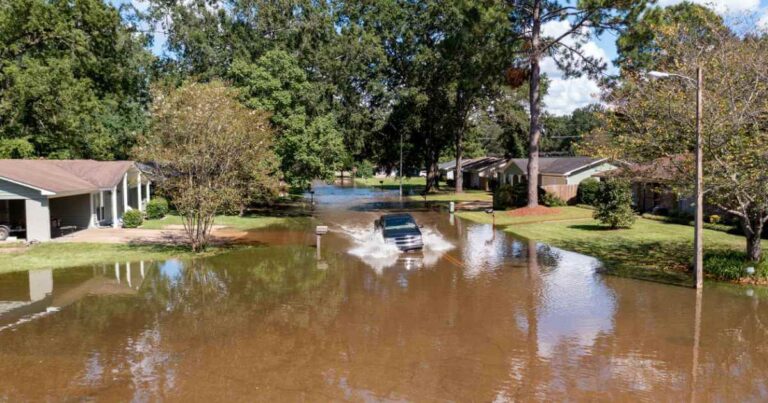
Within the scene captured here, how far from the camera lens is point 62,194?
26.1 m

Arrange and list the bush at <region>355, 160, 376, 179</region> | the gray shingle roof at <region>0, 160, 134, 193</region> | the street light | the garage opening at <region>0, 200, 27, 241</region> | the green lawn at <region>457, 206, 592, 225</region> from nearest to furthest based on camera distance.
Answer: the street light, the gray shingle roof at <region>0, 160, 134, 193</region>, the garage opening at <region>0, 200, 27, 241</region>, the green lawn at <region>457, 206, 592, 225</region>, the bush at <region>355, 160, 376, 179</region>

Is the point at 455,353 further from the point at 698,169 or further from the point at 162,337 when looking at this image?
the point at 698,169

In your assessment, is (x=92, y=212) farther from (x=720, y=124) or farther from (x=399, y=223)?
(x=720, y=124)

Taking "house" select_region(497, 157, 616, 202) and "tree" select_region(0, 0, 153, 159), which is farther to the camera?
"house" select_region(497, 157, 616, 202)

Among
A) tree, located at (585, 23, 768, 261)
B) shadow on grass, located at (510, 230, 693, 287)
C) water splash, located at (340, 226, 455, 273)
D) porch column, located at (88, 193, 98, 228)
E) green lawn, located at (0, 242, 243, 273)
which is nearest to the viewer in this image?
tree, located at (585, 23, 768, 261)

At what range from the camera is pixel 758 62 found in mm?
17062

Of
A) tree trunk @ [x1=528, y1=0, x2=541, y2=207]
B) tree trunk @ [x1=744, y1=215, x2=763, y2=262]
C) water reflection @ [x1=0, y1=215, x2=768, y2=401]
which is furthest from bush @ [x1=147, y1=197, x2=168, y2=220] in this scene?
A: tree trunk @ [x1=744, y1=215, x2=763, y2=262]

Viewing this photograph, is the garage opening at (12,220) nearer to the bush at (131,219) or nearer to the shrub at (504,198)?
the bush at (131,219)

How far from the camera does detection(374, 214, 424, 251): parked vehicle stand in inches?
933

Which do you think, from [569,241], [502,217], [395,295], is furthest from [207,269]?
[502,217]

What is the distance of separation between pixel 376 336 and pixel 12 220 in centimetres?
2667

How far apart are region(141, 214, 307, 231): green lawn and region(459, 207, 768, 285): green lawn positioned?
43.3 feet

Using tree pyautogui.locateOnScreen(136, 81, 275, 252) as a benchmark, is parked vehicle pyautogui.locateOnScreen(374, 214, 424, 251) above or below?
below

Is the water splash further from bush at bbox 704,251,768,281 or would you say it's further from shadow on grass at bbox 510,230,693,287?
bush at bbox 704,251,768,281
